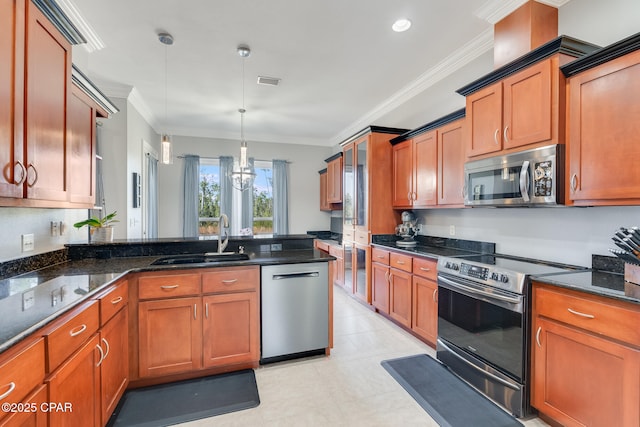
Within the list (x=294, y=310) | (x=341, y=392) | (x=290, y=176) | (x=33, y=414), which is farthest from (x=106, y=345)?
(x=290, y=176)

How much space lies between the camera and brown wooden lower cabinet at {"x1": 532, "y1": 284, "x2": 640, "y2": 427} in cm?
143

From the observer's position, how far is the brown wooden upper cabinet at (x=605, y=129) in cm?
160

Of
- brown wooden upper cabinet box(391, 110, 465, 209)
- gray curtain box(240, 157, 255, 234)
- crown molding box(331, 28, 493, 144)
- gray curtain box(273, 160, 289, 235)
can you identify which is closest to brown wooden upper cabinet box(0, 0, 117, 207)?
brown wooden upper cabinet box(391, 110, 465, 209)

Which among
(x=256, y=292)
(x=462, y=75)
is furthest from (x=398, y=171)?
(x=256, y=292)

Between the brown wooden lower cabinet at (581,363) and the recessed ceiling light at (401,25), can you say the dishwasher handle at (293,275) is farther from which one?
the recessed ceiling light at (401,25)

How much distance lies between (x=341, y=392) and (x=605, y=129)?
2459mm

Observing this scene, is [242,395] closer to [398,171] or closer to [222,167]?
[398,171]

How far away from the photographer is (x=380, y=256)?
371 cm

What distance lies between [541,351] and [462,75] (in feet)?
9.04

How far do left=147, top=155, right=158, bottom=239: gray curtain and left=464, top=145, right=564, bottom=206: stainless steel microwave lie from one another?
493 cm

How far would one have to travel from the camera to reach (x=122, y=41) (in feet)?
9.58

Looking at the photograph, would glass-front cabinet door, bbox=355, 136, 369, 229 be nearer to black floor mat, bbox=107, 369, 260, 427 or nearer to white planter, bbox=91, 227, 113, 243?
black floor mat, bbox=107, 369, 260, 427

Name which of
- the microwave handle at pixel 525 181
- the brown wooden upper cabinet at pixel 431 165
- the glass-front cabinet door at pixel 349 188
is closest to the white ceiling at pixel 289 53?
the brown wooden upper cabinet at pixel 431 165

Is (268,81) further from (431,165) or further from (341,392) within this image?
(341,392)
